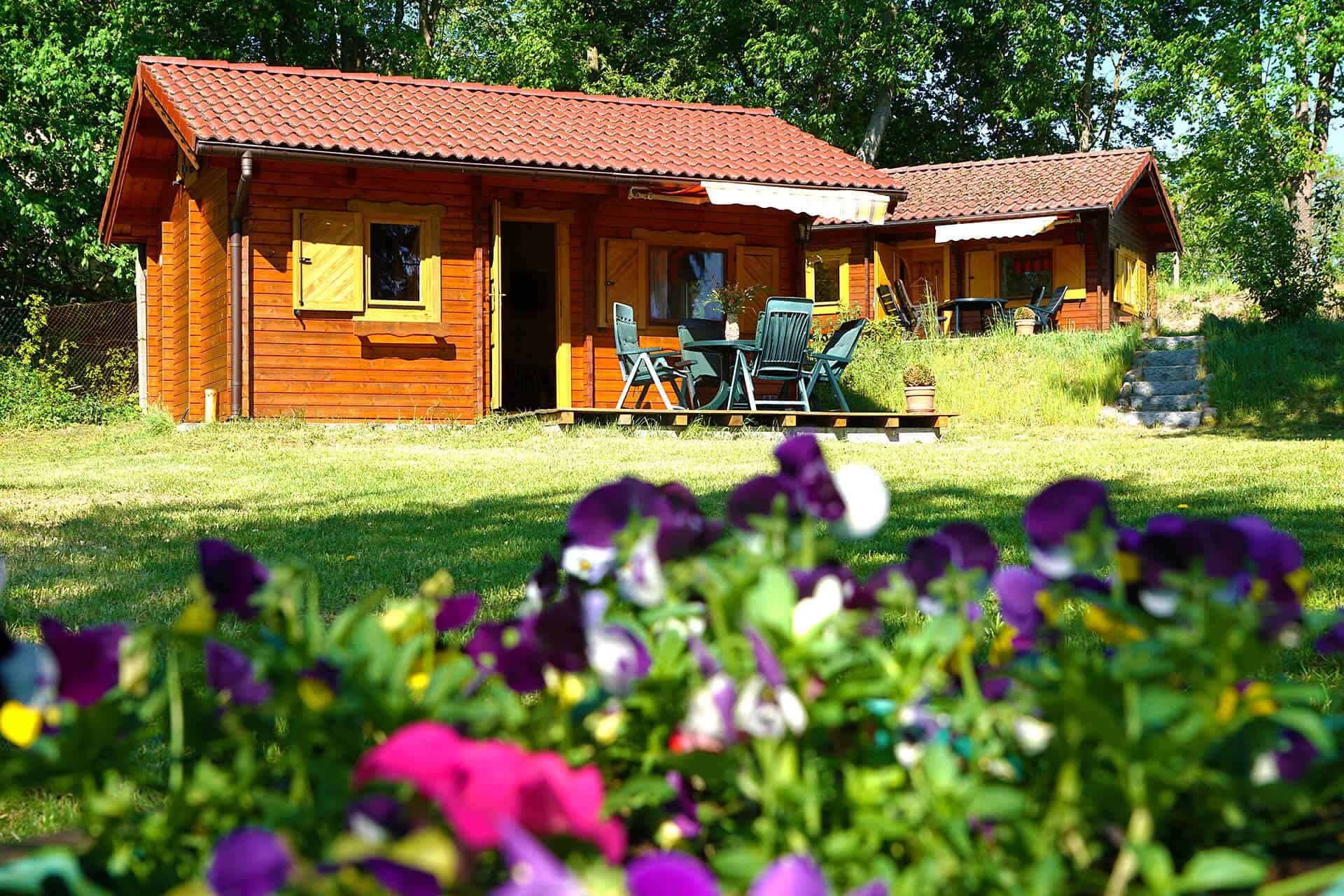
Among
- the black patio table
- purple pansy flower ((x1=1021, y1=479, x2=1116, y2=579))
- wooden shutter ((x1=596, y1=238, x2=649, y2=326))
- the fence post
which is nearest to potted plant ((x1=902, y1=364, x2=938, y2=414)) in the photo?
wooden shutter ((x1=596, y1=238, x2=649, y2=326))

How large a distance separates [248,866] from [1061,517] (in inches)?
25.5

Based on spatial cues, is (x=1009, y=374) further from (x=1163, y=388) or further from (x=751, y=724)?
(x=751, y=724)

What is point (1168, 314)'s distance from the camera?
27.5 meters

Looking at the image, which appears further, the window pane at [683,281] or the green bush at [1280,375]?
the window pane at [683,281]

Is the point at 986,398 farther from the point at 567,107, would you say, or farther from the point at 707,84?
the point at 707,84

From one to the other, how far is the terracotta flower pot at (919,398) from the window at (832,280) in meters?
9.89

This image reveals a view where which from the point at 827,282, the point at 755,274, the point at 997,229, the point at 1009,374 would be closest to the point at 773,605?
the point at 755,274

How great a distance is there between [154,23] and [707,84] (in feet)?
37.3

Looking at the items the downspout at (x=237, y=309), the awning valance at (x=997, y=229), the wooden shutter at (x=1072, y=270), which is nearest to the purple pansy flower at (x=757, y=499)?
the downspout at (x=237, y=309)

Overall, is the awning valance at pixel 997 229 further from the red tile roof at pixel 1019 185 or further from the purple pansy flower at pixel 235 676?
the purple pansy flower at pixel 235 676

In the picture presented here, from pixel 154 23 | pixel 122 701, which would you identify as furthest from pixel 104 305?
pixel 122 701

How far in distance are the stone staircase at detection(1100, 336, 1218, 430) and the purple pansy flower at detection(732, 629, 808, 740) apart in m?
13.7

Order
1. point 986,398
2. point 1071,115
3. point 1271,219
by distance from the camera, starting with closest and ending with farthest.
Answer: point 986,398 → point 1271,219 → point 1071,115

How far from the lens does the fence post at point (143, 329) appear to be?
17.6 m
